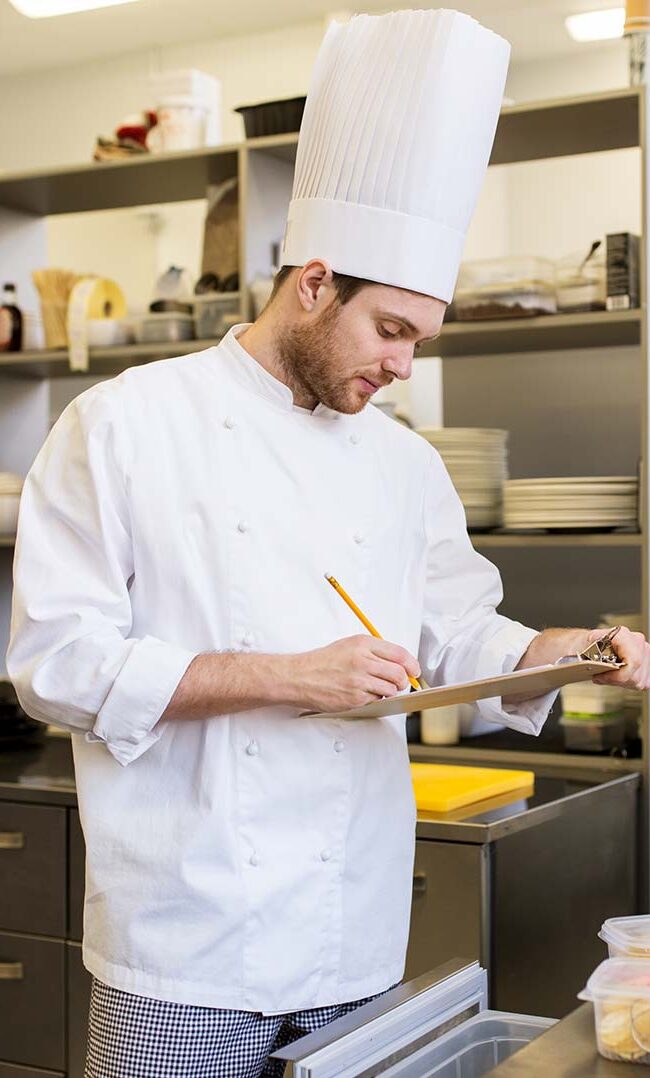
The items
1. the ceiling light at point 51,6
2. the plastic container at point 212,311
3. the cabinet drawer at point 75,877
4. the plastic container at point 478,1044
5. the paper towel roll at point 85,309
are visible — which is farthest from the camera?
the ceiling light at point 51,6

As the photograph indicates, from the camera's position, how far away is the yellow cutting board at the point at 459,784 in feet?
7.97

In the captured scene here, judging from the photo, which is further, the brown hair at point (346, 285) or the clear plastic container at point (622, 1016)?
the brown hair at point (346, 285)

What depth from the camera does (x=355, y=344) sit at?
159 cm

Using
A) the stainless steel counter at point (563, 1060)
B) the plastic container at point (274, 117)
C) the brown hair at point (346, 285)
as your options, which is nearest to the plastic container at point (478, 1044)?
the stainless steel counter at point (563, 1060)

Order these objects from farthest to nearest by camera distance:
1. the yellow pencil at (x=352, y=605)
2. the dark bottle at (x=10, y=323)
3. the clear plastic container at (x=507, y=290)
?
the dark bottle at (x=10, y=323) < the clear plastic container at (x=507, y=290) < the yellow pencil at (x=352, y=605)

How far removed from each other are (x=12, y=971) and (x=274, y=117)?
1.94 meters

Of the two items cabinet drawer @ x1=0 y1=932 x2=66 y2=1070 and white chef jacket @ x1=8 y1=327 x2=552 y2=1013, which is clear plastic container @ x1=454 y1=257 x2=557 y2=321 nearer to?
white chef jacket @ x1=8 y1=327 x2=552 y2=1013

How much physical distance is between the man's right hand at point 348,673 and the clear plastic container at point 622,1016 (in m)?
0.37

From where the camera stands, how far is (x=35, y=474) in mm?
1533

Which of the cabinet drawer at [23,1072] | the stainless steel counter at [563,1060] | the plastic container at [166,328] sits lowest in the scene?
the cabinet drawer at [23,1072]

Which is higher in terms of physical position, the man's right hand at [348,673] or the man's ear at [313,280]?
the man's ear at [313,280]

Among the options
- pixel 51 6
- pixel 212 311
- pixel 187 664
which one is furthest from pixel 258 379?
pixel 51 6

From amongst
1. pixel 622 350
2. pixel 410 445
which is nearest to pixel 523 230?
pixel 622 350

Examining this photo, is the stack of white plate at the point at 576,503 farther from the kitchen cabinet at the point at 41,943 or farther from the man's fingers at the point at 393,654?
the man's fingers at the point at 393,654
